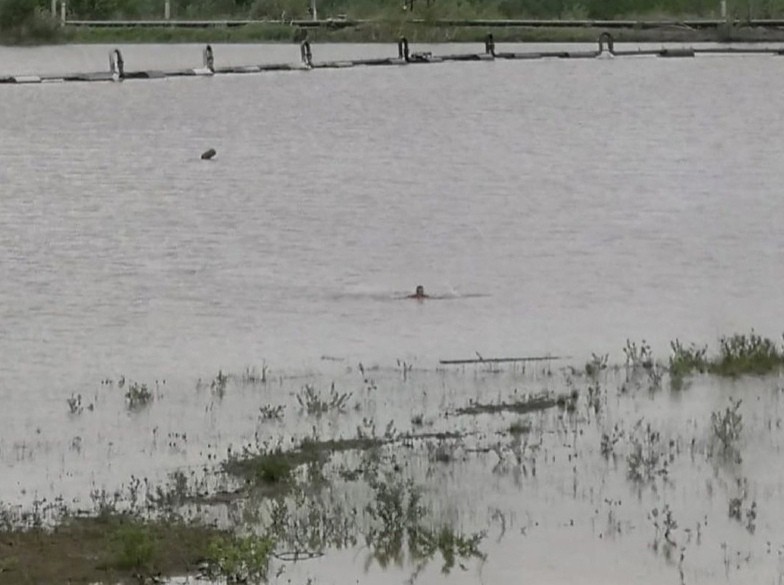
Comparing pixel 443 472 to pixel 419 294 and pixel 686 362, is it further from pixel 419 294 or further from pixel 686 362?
pixel 419 294

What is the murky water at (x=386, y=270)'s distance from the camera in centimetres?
1144

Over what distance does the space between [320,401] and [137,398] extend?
1.52 metres

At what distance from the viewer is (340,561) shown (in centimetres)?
951

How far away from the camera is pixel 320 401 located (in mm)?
13859

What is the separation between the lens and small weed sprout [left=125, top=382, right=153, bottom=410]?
561 inches

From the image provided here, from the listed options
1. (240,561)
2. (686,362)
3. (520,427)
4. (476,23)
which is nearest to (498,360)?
(686,362)

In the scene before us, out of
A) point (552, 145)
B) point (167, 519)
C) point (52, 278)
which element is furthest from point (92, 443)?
point (552, 145)

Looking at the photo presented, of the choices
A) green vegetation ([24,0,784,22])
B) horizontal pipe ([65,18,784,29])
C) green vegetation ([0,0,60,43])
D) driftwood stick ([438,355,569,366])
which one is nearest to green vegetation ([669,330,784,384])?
driftwood stick ([438,355,569,366])

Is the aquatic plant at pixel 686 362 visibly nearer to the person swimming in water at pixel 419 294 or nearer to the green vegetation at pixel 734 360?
the green vegetation at pixel 734 360

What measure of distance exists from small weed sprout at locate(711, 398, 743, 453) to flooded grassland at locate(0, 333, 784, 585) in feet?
0.07

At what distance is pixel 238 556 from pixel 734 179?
96.8ft

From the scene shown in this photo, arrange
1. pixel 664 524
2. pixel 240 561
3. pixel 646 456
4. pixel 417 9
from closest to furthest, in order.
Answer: pixel 240 561
pixel 664 524
pixel 646 456
pixel 417 9

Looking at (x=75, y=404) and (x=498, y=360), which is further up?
(x=75, y=404)

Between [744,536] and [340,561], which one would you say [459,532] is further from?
[744,536]
